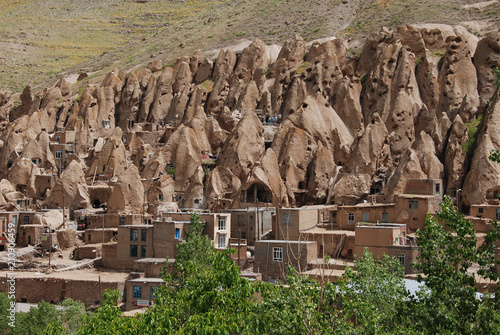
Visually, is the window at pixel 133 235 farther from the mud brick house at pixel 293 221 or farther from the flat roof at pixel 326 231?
the flat roof at pixel 326 231

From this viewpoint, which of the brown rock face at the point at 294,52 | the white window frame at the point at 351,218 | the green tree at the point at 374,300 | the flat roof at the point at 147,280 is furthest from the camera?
the brown rock face at the point at 294,52

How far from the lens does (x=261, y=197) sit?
5603cm

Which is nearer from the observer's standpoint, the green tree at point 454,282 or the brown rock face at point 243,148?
the green tree at point 454,282

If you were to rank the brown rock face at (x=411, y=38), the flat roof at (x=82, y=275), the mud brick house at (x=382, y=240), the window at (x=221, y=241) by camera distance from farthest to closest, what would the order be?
the brown rock face at (x=411, y=38) → the window at (x=221, y=241) → the flat roof at (x=82, y=275) → the mud brick house at (x=382, y=240)

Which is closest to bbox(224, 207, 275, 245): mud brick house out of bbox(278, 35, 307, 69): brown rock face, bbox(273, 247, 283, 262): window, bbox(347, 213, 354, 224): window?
bbox(347, 213, 354, 224): window

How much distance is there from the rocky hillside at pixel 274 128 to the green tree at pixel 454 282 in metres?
30.2

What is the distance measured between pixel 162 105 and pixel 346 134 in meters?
24.5

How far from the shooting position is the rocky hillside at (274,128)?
55844mm

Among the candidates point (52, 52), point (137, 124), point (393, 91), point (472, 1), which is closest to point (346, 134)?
point (393, 91)

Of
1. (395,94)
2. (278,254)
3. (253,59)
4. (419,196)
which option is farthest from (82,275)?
(253,59)

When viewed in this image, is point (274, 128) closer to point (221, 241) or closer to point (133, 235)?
point (221, 241)

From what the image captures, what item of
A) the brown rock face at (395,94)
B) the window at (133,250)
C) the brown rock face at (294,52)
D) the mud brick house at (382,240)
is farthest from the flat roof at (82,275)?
the brown rock face at (294,52)

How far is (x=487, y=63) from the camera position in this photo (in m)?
67.5

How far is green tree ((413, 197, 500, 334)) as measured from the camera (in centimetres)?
1919
